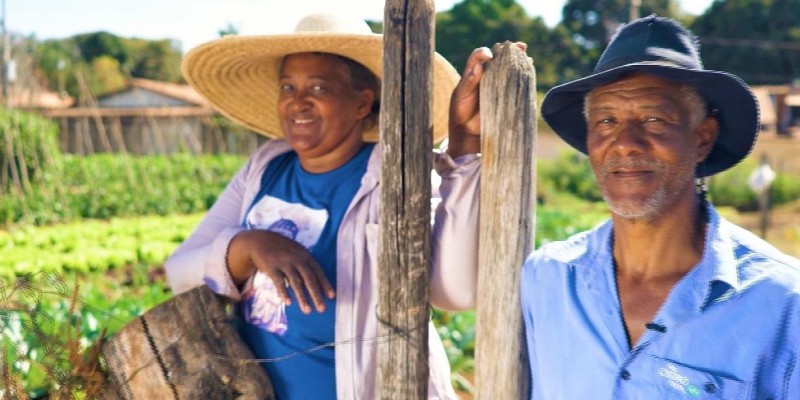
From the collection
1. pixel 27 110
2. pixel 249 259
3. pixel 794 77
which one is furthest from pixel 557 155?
pixel 249 259

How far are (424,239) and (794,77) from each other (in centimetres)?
3845

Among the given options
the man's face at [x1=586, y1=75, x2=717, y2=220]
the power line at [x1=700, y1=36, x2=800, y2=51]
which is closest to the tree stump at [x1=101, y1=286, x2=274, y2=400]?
the man's face at [x1=586, y1=75, x2=717, y2=220]

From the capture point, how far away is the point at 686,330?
5.28ft

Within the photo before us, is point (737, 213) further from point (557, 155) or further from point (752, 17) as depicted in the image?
point (752, 17)

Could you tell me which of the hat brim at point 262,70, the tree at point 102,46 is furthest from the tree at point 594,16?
the hat brim at point 262,70

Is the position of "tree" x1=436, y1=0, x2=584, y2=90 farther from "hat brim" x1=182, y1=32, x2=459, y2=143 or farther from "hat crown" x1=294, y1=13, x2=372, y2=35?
"hat crown" x1=294, y1=13, x2=372, y2=35

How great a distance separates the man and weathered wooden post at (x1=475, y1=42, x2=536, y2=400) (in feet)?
0.17

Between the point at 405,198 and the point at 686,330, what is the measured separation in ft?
2.28

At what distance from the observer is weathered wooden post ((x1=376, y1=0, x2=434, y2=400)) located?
1.90 metres

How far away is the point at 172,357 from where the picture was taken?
6.95 feet

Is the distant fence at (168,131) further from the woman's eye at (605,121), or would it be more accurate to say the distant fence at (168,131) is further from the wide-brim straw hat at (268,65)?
the woman's eye at (605,121)

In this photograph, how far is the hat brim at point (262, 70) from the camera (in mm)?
2262

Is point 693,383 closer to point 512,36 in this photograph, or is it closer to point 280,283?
point 280,283

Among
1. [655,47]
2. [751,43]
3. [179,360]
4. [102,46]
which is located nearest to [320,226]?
[179,360]
